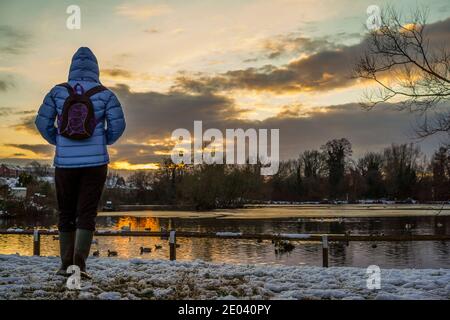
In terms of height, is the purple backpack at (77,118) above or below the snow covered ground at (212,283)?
above

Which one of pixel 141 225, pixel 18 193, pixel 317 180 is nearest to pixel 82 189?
pixel 141 225

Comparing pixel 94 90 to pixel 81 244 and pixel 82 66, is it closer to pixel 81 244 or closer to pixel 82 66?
pixel 82 66

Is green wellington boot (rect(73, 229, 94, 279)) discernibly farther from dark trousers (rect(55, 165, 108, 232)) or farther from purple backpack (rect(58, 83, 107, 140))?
purple backpack (rect(58, 83, 107, 140))

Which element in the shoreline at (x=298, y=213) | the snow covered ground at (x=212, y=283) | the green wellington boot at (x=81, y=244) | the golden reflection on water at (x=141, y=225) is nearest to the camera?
the snow covered ground at (x=212, y=283)

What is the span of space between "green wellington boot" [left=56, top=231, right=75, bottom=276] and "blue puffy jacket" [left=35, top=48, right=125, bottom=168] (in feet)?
2.69

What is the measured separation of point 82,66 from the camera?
18.5 ft

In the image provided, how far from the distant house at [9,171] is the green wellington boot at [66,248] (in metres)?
138

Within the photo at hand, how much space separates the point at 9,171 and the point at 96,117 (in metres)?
158

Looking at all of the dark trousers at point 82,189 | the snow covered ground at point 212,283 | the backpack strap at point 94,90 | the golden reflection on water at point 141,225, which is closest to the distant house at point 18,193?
the golden reflection on water at point 141,225

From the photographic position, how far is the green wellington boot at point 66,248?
5629 millimetres

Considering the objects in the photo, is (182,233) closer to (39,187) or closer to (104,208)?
(39,187)

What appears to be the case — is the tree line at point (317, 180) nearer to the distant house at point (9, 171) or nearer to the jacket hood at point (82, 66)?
the distant house at point (9, 171)
